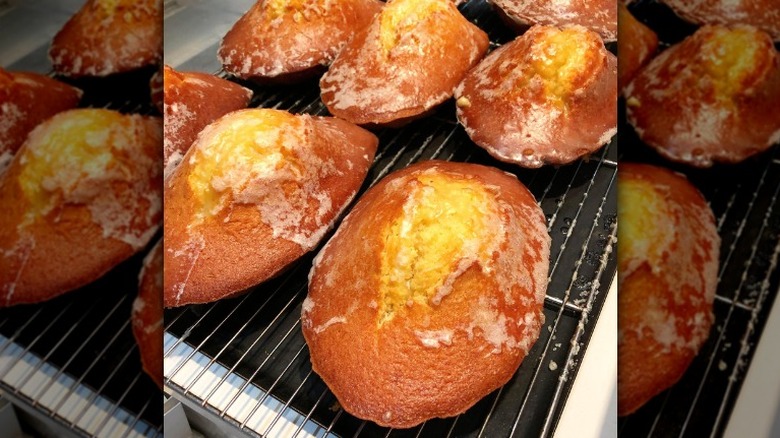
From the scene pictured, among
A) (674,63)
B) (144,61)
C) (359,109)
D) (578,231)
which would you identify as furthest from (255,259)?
(674,63)

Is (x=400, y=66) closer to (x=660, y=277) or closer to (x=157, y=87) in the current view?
(x=157, y=87)

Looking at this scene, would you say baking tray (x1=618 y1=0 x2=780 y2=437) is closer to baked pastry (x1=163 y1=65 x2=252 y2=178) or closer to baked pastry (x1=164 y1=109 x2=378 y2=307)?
baked pastry (x1=164 y1=109 x2=378 y2=307)

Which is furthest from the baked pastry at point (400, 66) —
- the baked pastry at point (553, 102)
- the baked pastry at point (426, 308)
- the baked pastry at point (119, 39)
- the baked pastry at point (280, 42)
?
the baked pastry at point (119, 39)

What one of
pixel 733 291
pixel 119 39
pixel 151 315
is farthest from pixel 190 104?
pixel 733 291

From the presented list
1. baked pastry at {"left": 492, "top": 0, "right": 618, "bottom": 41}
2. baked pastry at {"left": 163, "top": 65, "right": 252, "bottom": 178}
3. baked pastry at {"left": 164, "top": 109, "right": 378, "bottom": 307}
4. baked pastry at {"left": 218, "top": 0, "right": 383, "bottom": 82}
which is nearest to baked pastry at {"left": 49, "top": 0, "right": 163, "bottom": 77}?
baked pastry at {"left": 164, "top": 109, "right": 378, "bottom": 307}

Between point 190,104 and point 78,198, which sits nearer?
point 78,198

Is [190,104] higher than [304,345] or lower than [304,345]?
higher
